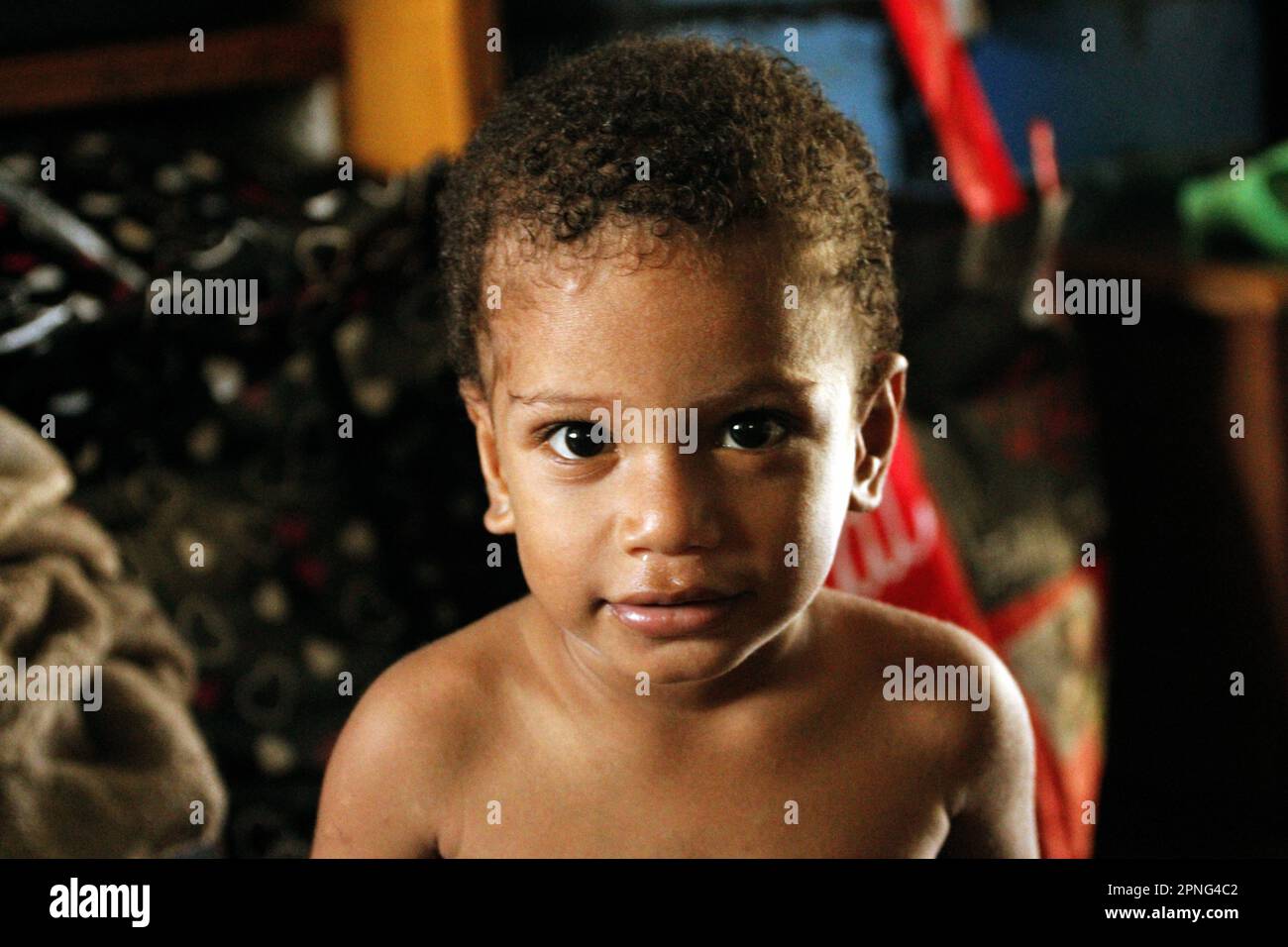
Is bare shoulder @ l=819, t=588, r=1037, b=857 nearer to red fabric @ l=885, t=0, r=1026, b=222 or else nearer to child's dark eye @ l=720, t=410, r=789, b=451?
child's dark eye @ l=720, t=410, r=789, b=451

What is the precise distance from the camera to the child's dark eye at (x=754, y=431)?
0.65 meters

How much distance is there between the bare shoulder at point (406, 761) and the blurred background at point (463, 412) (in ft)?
0.97

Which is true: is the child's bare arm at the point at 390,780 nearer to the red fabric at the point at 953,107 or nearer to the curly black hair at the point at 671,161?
the curly black hair at the point at 671,161

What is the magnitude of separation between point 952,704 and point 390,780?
0.30 m

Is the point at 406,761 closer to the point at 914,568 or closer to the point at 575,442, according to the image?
the point at 575,442

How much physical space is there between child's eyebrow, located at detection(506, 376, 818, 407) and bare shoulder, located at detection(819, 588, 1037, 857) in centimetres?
19

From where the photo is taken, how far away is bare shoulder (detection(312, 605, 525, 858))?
2.50 feet

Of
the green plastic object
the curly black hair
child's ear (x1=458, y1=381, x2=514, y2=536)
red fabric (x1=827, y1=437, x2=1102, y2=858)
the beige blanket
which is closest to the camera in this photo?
the curly black hair

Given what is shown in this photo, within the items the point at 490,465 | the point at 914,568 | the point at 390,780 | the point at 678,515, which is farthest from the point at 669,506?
the point at 914,568

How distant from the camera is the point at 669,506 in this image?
63 centimetres

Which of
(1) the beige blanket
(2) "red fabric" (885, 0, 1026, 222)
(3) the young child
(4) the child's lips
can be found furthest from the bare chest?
(2) "red fabric" (885, 0, 1026, 222)

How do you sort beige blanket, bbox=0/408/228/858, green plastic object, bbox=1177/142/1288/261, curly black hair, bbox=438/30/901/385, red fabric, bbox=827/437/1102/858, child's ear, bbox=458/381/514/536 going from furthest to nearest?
1. green plastic object, bbox=1177/142/1288/261
2. red fabric, bbox=827/437/1102/858
3. beige blanket, bbox=0/408/228/858
4. child's ear, bbox=458/381/514/536
5. curly black hair, bbox=438/30/901/385
